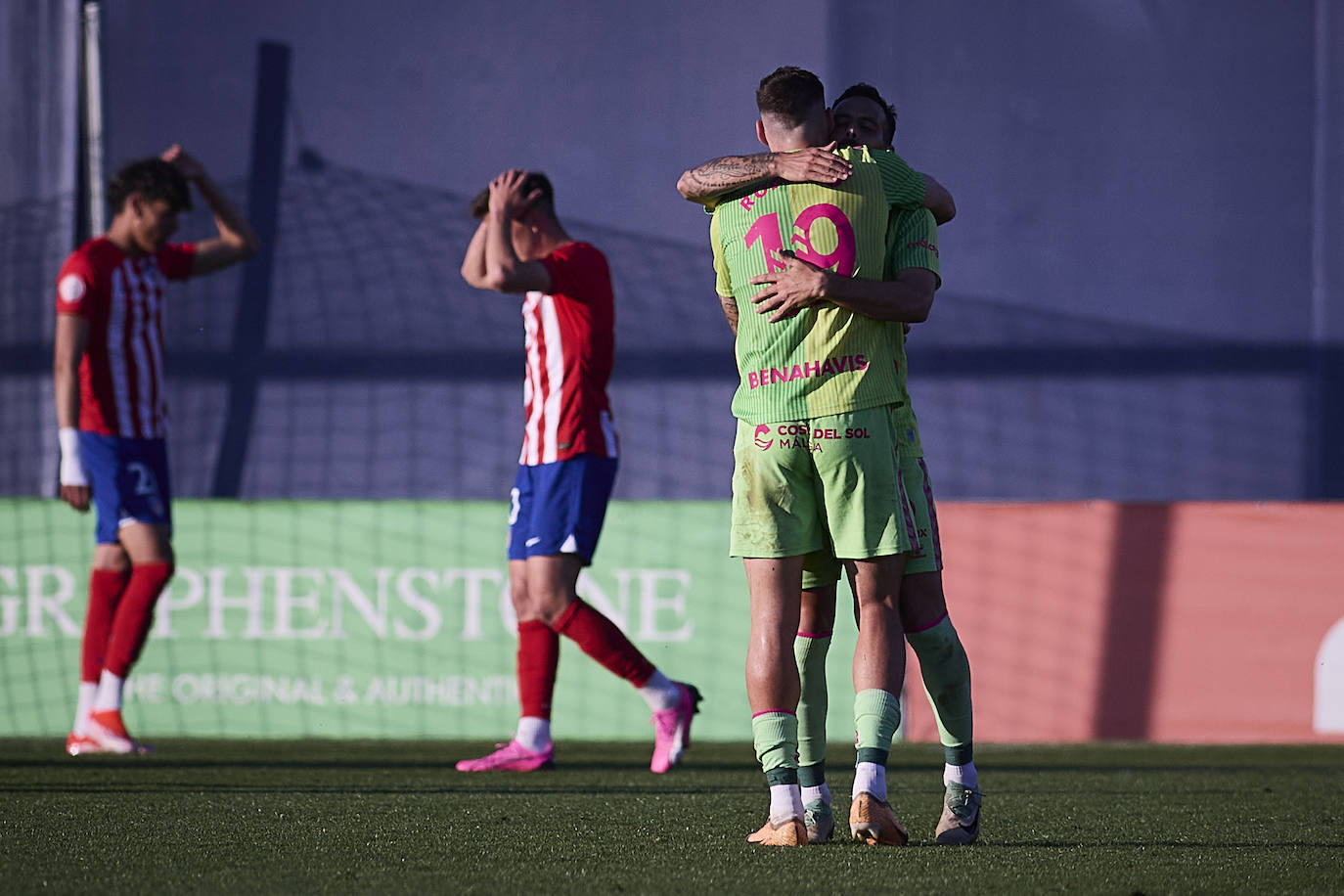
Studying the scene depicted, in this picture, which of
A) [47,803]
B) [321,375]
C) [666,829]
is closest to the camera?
[666,829]

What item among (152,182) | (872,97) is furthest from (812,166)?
(152,182)

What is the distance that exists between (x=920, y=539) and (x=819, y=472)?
0.77 ft

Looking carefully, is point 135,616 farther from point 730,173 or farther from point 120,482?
point 730,173

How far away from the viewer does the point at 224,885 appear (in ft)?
7.69

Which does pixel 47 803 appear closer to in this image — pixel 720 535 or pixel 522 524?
pixel 522 524

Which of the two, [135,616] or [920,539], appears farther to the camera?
[135,616]

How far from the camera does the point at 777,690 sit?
283 cm

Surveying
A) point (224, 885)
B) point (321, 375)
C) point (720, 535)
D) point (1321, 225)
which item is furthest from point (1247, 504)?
point (224, 885)

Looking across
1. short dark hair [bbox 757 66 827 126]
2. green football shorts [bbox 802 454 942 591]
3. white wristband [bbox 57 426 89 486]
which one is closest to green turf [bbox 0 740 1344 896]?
green football shorts [bbox 802 454 942 591]

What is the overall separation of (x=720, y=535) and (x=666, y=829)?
3.23 meters

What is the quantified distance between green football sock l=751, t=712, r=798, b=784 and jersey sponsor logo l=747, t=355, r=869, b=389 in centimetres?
59

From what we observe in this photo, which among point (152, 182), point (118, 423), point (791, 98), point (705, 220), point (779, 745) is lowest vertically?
point (779, 745)

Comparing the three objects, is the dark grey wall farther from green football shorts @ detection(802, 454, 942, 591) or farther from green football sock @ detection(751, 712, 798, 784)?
green football sock @ detection(751, 712, 798, 784)

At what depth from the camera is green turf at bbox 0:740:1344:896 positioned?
95.5 inches
